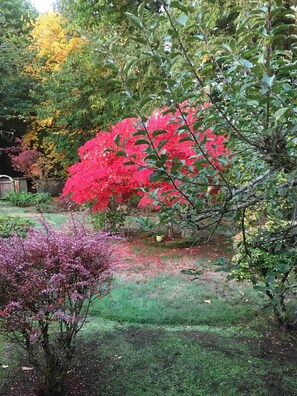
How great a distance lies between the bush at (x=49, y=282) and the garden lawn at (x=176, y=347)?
436 millimetres

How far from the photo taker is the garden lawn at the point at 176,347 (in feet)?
8.96

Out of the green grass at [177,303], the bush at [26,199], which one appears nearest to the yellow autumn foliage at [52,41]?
the bush at [26,199]

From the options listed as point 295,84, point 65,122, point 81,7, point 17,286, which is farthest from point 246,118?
point 65,122

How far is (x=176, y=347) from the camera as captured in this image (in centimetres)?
331

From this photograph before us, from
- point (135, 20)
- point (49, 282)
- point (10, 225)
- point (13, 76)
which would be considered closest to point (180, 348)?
point (49, 282)

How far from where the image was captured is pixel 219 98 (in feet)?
5.15

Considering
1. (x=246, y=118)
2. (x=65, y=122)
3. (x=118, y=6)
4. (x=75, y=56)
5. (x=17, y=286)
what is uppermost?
(x=118, y=6)

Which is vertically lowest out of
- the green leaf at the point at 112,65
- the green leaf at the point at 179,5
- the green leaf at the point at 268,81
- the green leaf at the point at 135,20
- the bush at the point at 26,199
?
the bush at the point at 26,199

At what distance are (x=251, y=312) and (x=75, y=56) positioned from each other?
979 centimetres

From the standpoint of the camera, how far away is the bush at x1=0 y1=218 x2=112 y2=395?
224cm

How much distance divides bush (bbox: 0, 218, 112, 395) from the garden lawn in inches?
17.1

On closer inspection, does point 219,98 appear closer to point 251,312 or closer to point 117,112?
point 251,312

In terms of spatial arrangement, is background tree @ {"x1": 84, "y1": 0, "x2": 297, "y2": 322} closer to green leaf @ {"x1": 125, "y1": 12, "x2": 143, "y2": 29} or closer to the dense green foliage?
green leaf @ {"x1": 125, "y1": 12, "x2": 143, "y2": 29}

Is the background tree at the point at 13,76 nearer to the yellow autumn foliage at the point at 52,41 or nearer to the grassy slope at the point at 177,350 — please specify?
the yellow autumn foliage at the point at 52,41
